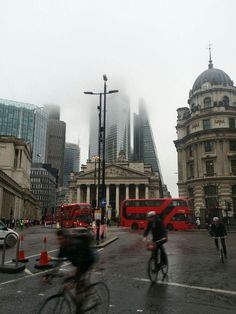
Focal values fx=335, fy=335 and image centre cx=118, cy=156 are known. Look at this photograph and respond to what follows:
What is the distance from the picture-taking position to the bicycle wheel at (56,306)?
5.52 metres

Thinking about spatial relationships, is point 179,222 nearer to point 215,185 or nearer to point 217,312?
point 215,185

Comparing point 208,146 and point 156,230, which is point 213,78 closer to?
point 208,146

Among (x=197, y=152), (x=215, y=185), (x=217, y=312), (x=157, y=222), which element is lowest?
(x=217, y=312)

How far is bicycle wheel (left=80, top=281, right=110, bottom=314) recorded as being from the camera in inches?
228

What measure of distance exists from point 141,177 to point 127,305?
98567 millimetres

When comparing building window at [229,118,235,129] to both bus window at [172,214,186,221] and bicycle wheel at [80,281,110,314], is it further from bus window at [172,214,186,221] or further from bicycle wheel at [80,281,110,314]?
bicycle wheel at [80,281,110,314]

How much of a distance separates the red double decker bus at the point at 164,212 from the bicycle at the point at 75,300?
38.3 meters

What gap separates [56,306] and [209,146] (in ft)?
190

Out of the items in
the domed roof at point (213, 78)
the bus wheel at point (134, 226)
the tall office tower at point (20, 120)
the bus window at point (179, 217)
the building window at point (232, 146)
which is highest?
the tall office tower at point (20, 120)

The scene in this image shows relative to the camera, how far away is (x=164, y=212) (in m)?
46.2

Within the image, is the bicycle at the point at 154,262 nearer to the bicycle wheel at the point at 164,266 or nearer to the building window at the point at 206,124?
the bicycle wheel at the point at 164,266

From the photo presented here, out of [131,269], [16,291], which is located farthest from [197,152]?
[16,291]

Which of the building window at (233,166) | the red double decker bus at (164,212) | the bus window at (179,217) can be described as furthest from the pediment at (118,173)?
the bus window at (179,217)

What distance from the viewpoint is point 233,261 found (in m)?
14.5
